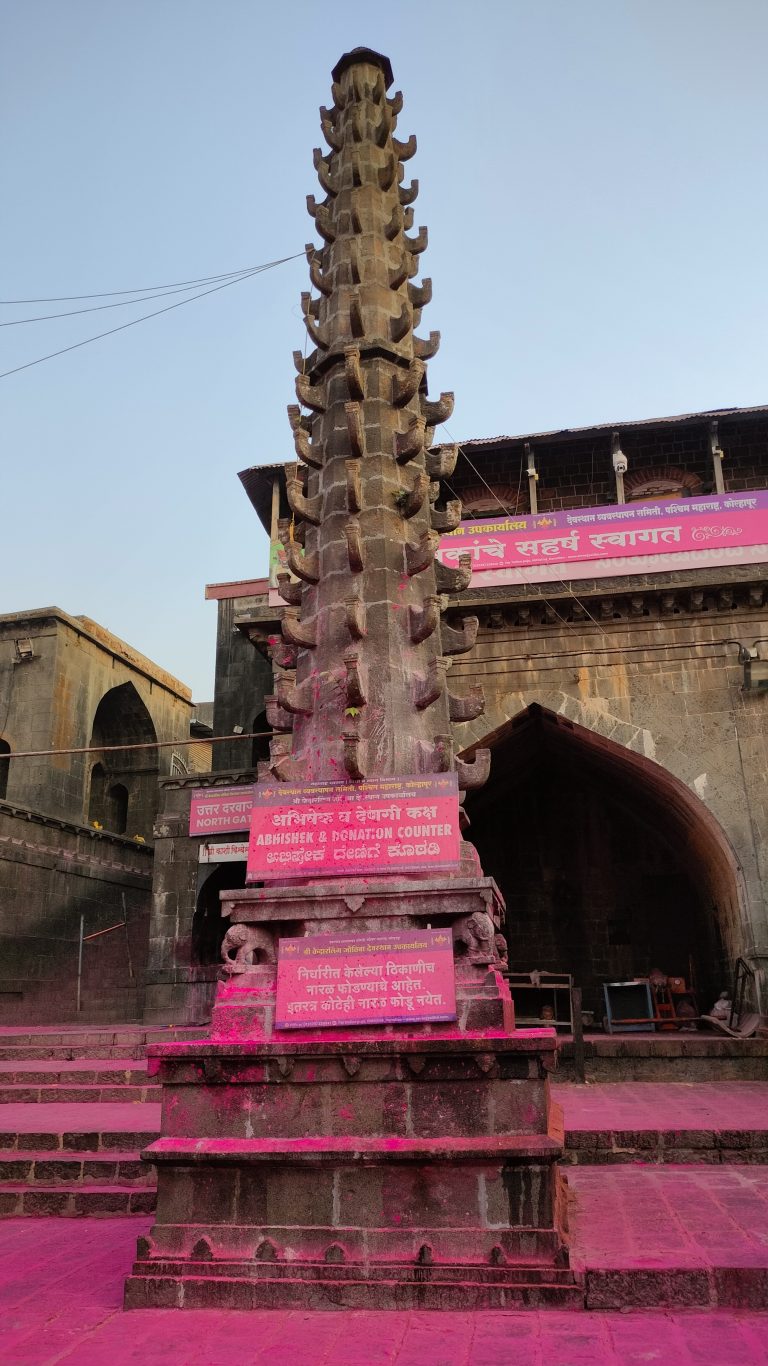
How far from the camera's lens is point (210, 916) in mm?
16391

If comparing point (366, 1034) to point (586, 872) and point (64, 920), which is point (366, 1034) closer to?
point (586, 872)

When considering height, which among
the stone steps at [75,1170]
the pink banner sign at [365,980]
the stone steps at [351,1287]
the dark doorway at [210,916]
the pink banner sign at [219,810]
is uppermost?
the pink banner sign at [219,810]

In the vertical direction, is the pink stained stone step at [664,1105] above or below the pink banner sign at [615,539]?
below

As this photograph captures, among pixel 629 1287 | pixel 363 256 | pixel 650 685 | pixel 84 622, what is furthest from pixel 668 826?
pixel 84 622

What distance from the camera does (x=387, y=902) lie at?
16.5ft

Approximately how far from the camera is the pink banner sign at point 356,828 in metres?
5.10

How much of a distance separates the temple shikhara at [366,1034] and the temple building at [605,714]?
7.11 m

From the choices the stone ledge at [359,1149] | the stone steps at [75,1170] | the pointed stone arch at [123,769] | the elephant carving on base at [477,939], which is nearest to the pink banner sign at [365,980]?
the elephant carving on base at [477,939]

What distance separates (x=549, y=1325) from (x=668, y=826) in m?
13.1

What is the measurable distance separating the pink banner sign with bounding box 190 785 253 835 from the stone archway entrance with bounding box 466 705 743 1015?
13.6 feet

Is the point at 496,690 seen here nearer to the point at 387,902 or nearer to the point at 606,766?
the point at 606,766

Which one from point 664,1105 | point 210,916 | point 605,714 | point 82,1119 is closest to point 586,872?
point 605,714

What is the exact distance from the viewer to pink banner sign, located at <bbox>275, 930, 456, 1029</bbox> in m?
4.65

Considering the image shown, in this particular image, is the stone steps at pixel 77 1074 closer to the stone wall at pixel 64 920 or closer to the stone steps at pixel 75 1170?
the stone steps at pixel 75 1170
